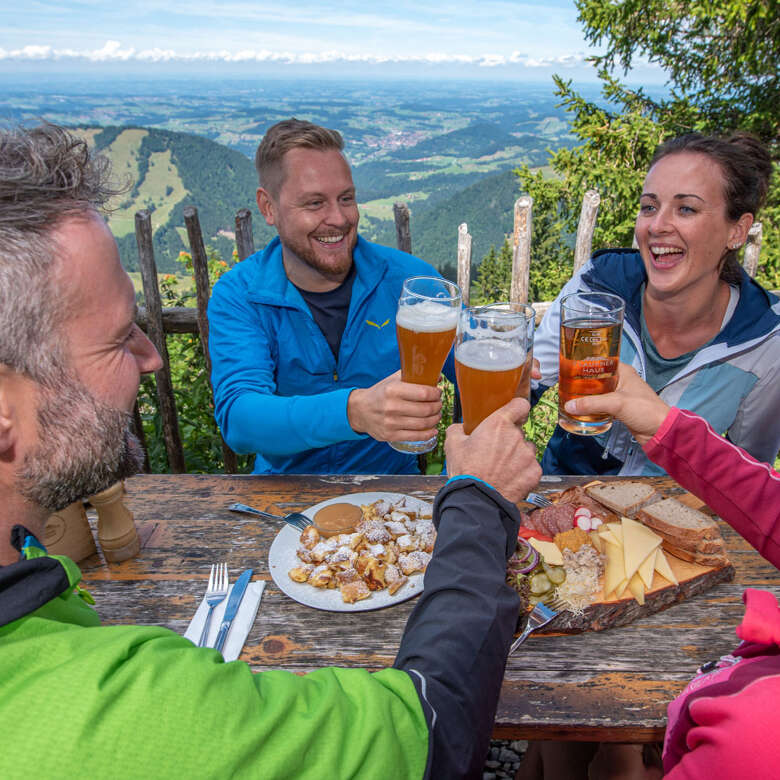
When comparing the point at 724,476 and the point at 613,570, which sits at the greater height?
the point at 724,476

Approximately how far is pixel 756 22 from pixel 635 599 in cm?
951

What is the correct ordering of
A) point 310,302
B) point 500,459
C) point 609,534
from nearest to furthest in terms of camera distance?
1. point 500,459
2. point 609,534
3. point 310,302

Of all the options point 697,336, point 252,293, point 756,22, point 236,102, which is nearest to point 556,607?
point 697,336

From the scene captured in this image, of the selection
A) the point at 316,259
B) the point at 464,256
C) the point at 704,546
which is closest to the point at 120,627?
the point at 704,546

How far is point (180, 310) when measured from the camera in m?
4.00

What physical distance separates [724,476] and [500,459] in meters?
0.80

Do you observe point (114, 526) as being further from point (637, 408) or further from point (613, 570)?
point (637, 408)

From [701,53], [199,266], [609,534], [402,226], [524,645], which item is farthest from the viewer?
[701,53]

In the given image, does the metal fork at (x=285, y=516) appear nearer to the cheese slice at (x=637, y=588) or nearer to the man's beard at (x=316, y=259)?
the cheese slice at (x=637, y=588)

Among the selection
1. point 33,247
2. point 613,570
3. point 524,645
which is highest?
point 33,247

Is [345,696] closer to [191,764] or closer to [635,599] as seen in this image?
[191,764]

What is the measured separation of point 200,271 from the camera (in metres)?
3.84

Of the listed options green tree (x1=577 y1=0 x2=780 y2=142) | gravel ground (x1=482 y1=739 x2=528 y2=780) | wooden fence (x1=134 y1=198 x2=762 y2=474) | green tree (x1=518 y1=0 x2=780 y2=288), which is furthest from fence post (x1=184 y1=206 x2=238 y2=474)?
green tree (x1=577 y1=0 x2=780 y2=142)

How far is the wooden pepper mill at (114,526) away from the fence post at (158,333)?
204cm
